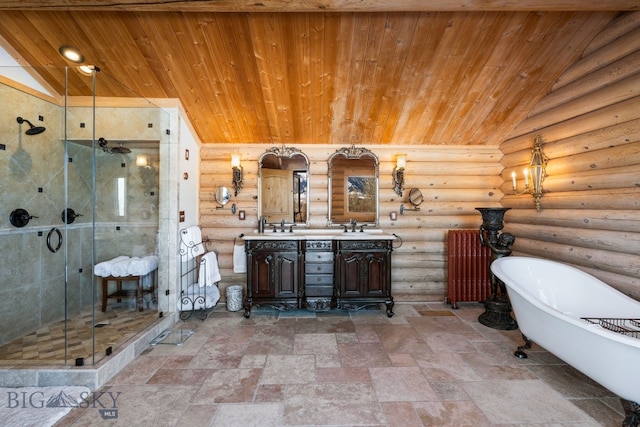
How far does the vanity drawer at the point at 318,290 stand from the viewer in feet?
13.2

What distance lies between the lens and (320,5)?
2.40 metres

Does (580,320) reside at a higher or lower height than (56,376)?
higher

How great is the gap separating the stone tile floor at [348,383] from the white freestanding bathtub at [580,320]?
0.37 m

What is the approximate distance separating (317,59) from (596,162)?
11.0 ft

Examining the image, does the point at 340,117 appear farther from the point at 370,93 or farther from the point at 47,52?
the point at 47,52

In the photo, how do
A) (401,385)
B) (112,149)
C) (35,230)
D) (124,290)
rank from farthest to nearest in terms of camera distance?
(124,290) → (112,149) → (35,230) → (401,385)

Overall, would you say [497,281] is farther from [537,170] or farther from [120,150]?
[120,150]

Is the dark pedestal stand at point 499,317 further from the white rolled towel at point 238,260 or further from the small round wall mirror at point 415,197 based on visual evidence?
the white rolled towel at point 238,260

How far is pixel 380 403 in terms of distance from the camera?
230cm

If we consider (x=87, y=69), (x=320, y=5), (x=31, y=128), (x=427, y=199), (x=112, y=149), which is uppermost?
(x=320, y=5)

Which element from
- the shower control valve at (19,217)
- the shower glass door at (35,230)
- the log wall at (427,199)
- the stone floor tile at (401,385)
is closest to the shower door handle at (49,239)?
the shower glass door at (35,230)

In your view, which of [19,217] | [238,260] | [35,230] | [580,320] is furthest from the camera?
[238,260]

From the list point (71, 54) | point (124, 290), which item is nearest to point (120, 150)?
point (71, 54)

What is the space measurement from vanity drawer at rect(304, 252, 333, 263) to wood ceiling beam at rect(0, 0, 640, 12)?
9.28 ft
